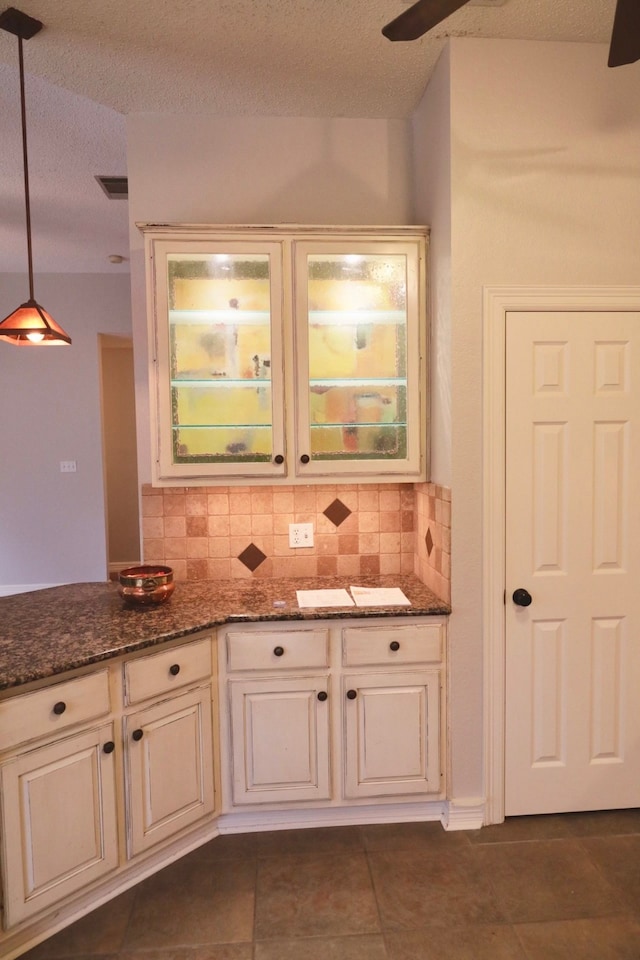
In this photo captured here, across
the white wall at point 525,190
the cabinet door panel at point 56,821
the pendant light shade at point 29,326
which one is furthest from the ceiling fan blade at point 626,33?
the cabinet door panel at point 56,821

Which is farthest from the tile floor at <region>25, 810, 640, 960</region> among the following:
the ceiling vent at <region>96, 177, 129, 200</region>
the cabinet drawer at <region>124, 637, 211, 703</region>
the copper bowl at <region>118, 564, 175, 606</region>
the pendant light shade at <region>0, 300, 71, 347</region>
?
the ceiling vent at <region>96, 177, 129, 200</region>

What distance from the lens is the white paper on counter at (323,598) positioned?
2.26m

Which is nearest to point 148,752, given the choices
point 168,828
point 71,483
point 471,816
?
point 168,828

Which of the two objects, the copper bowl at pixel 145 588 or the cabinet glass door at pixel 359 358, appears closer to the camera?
the copper bowl at pixel 145 588

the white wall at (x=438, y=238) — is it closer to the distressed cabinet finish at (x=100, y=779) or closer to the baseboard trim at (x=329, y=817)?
the distressed cabinet finish at (x=100, y=779)

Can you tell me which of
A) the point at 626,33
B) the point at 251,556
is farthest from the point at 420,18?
the point at 251,556

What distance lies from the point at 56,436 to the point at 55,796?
398 cm

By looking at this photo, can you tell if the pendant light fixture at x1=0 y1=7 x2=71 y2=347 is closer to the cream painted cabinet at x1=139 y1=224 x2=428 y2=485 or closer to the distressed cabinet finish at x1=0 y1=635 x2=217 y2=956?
the cream painted cabinet at x1=139 y1=224 x2=428 y2=485

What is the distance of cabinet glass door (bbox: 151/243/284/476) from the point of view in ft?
7.58

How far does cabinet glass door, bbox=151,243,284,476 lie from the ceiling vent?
134 cm

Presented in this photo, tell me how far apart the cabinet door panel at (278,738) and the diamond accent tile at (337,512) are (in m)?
0.75

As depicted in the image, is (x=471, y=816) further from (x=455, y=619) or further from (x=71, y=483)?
(x=71, y=483)

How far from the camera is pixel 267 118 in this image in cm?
253

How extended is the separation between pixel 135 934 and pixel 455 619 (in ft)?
4.79
